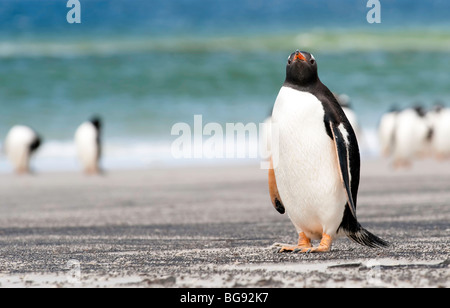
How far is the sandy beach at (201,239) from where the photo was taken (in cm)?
327

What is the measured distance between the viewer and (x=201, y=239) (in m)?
4.91

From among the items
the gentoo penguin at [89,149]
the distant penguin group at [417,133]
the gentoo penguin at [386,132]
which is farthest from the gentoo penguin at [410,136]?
the gentoo penguin at [89,149]

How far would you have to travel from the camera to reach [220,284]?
314 centimetres

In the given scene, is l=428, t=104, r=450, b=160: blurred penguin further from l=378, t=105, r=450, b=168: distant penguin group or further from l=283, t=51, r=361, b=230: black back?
l=283, t=51, r=361, b=230: black back

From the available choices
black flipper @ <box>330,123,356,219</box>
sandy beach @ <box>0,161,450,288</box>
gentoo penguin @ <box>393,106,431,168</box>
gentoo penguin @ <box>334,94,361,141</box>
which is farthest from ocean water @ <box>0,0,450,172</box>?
black flipper @ <box>330,123,356,219</box>

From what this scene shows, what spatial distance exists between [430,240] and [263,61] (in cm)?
2862

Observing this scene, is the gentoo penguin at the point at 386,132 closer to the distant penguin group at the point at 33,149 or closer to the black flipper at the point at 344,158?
the distant penguin group at the point at 33,149

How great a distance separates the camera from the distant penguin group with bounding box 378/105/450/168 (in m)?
14.7

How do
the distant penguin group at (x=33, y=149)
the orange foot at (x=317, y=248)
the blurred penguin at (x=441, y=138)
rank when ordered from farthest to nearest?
the blurred penguin at (x=441, y=138) → the distant penguin group at (x=33, y=149) → the orange foot at (x=317, y=248)

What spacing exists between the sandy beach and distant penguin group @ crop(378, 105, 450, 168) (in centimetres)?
405

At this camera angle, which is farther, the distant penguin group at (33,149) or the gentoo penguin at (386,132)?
the gentoo penguin at (386,132)

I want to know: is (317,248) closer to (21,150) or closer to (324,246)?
(324,246)

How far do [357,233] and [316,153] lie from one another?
504 mm

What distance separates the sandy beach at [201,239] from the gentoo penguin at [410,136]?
10.7 feet
